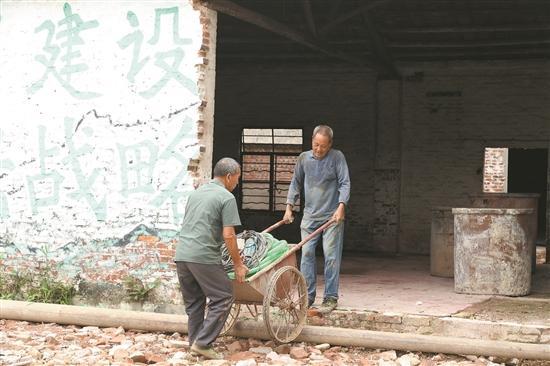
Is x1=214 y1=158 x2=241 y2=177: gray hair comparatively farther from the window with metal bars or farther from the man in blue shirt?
the window with metal bars

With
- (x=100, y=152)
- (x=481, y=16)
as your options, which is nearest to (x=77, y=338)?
(x=100, y=152)

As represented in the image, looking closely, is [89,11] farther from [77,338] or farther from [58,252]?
[77,338]

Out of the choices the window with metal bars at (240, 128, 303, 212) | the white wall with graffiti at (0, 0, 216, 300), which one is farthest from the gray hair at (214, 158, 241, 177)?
the window with metal bars at (240, 128, 303, 212)

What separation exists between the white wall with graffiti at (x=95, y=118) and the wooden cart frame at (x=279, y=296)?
177 cm

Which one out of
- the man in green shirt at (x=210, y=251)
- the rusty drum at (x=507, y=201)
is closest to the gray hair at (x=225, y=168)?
the man in green shirt at (x=210, y=251)

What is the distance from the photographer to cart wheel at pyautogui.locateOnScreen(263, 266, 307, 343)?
6660 mm

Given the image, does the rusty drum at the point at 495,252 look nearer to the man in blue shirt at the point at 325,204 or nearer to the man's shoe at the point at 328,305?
the man in blue shirt at the point at 325,204

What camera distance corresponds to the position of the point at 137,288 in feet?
27.6

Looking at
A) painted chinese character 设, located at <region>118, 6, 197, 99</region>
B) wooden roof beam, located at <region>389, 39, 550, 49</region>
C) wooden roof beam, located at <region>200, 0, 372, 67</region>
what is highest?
wooden roof beam, located at <region>389, 39, 550, 49</region>

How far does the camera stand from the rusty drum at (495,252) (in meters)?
8.64

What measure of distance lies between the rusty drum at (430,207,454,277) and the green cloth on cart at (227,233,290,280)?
14.1ft

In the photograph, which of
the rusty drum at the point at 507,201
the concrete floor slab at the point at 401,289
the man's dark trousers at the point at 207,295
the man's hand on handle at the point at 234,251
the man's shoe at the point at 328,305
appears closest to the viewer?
the man's hand on handle at the point at 234,251

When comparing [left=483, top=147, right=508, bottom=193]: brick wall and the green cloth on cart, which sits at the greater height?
[left=483, top=147, right=508, bottom=193]: brick wall

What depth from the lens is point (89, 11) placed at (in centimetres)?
881
